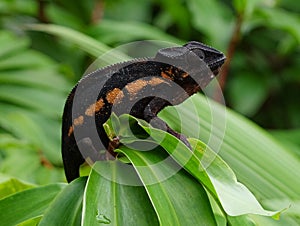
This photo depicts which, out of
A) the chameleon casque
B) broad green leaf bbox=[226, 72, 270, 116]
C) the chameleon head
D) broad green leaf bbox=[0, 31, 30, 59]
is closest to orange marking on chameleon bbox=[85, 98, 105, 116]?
the chameleon casque

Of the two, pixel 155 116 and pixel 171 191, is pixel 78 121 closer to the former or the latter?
pixel 155 116

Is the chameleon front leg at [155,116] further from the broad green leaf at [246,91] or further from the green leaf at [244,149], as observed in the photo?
the broad green leaf at [246,91]

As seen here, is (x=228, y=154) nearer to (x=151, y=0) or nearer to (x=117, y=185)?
(x=117, y=185)

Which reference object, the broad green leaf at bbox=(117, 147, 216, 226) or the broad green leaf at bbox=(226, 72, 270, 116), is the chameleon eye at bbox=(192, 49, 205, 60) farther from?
the broad green leaf at bbox=(226, 72, 270, 116)

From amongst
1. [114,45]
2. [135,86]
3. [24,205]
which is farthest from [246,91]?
[24,205]

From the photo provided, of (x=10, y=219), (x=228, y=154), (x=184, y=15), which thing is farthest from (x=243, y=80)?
(x=10, y=219)
